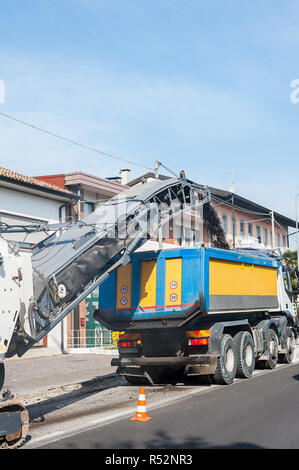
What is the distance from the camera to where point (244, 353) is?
570 inches

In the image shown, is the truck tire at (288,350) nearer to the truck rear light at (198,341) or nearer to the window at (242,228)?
the truck rear light at (198,341)

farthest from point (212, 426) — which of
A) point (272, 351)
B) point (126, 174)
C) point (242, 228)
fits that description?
point (242, 228)

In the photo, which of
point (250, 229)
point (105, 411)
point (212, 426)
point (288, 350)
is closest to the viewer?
point (212, 426)

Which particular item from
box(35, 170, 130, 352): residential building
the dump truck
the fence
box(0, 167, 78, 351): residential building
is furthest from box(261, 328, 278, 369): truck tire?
box(35, 170, 130, 352): residential building

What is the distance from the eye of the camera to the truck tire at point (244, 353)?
14109mm

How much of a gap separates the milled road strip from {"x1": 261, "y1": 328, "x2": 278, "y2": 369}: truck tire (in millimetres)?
1534

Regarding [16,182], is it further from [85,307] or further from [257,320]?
[257,320]

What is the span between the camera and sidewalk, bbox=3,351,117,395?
14488 mm

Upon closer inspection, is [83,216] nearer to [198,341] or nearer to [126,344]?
[126,344]

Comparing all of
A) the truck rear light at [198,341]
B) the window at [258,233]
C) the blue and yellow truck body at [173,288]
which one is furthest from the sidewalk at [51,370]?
the window at [258,233]

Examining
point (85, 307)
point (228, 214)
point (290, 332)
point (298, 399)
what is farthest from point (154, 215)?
point (228, 214)

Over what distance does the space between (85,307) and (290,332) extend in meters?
10.9

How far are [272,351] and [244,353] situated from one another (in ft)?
7.87

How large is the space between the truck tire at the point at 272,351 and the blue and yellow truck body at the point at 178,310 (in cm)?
159
